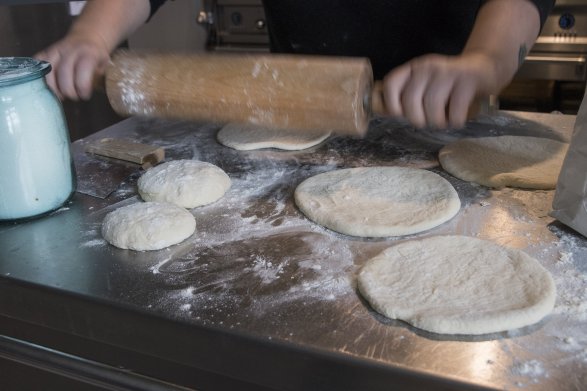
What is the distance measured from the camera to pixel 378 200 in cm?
129

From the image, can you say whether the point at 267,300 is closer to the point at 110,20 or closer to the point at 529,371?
the point at 529,371

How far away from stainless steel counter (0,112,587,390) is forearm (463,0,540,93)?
0.29m

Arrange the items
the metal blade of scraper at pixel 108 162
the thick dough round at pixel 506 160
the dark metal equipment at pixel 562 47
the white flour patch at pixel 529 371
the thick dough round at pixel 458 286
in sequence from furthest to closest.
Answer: the dark metal equipment at pixel 562 47 < the metal blade of scraper at pixel 108 162 < the thick dough round at pixel 506 160 < the thick dough round at pixel 458 286 < the white flour patch at pixel 529 371

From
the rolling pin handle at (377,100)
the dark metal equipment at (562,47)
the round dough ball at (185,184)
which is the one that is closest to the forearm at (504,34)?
the rolling pin handle at (377,100)

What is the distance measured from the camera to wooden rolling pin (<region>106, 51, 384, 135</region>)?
4.06 ft

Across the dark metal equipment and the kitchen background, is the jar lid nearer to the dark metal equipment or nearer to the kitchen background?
the kitchen background

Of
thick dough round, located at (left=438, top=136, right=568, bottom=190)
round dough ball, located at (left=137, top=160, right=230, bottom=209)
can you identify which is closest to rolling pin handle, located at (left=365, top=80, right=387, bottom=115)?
thick dough round, located at (left=438, top=136, right=568, bottom=190)

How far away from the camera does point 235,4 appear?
3.29m

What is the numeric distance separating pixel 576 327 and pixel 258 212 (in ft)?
2.24

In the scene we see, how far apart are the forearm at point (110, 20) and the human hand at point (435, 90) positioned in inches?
35.3

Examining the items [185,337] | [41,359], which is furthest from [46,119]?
[185,337]

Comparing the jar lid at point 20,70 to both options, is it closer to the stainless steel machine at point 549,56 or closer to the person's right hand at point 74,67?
the person's right hand at point 74,67

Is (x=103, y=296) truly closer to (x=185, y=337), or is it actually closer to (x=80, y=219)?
(x=185, y=337)

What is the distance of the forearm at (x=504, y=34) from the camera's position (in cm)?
133
